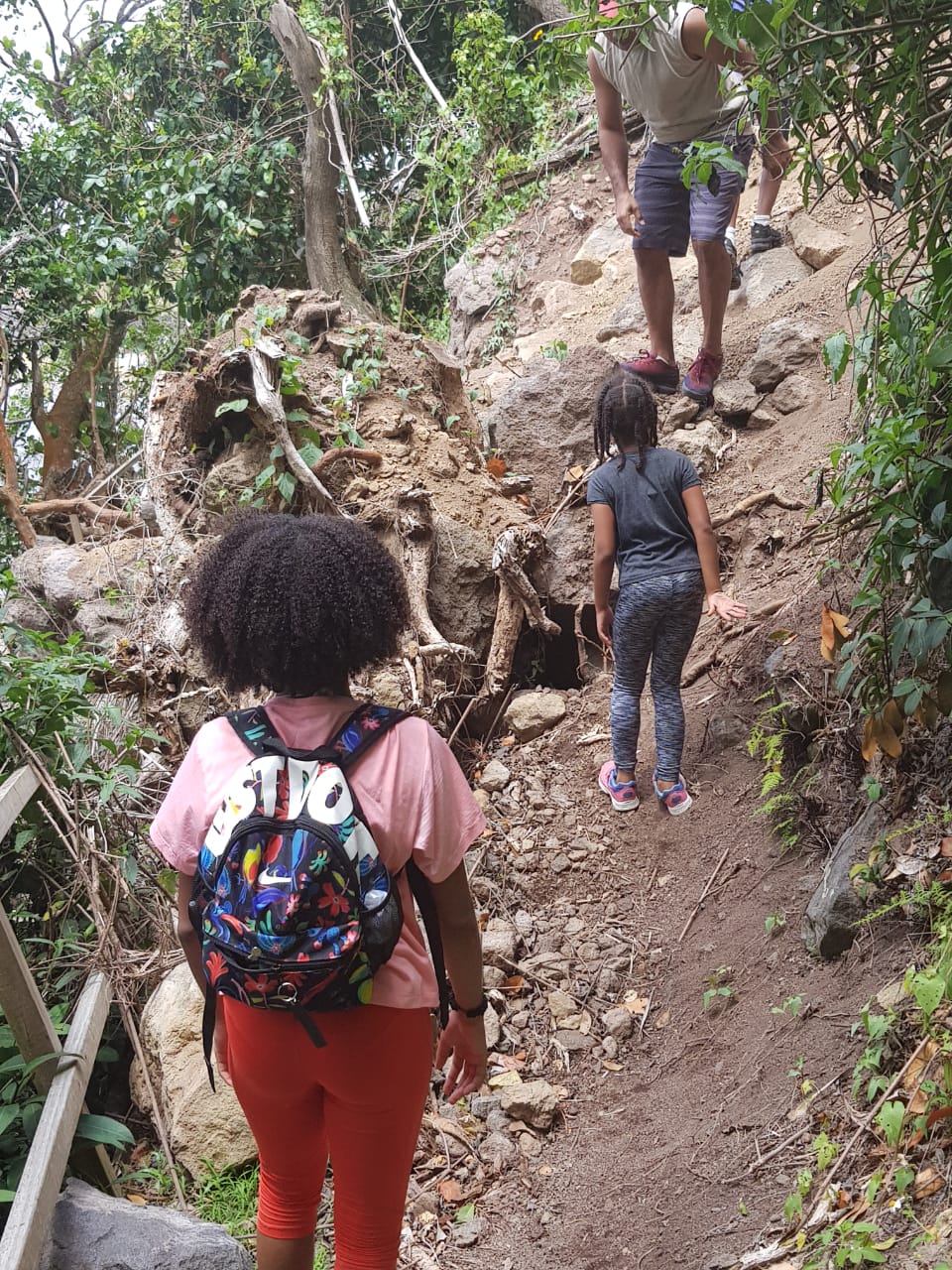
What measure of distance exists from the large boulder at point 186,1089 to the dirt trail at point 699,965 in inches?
30.9

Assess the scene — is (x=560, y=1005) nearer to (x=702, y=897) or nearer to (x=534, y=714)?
(x=702, y=897)

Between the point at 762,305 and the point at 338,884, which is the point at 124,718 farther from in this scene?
the point at 762,305

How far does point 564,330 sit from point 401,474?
2880mm

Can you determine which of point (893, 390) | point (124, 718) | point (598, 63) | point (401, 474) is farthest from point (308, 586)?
point (598, 63)

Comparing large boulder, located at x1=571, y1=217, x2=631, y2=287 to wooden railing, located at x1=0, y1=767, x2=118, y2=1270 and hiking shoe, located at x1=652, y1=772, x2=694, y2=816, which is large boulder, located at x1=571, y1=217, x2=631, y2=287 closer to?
hiking shoe, located at x1=652, y1=772, x2=694, y2=816

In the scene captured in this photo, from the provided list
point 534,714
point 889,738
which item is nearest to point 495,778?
point 534,714

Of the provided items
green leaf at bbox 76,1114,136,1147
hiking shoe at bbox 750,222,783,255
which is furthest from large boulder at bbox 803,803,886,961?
hiking shoe at bbox 750,222,783,255

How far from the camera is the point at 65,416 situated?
430 inches

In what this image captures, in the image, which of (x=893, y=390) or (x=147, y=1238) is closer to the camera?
(x=147, y=1238)

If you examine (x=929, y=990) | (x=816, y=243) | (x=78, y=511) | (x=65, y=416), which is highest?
(x=65, y=416)

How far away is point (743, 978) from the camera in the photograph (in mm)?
3295

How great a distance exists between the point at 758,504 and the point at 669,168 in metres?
1.80

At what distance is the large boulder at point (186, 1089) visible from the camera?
A: 3.15m

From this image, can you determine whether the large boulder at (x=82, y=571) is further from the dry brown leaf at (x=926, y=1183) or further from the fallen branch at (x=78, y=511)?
the dry brown leaf at (x=926, y=1183)
